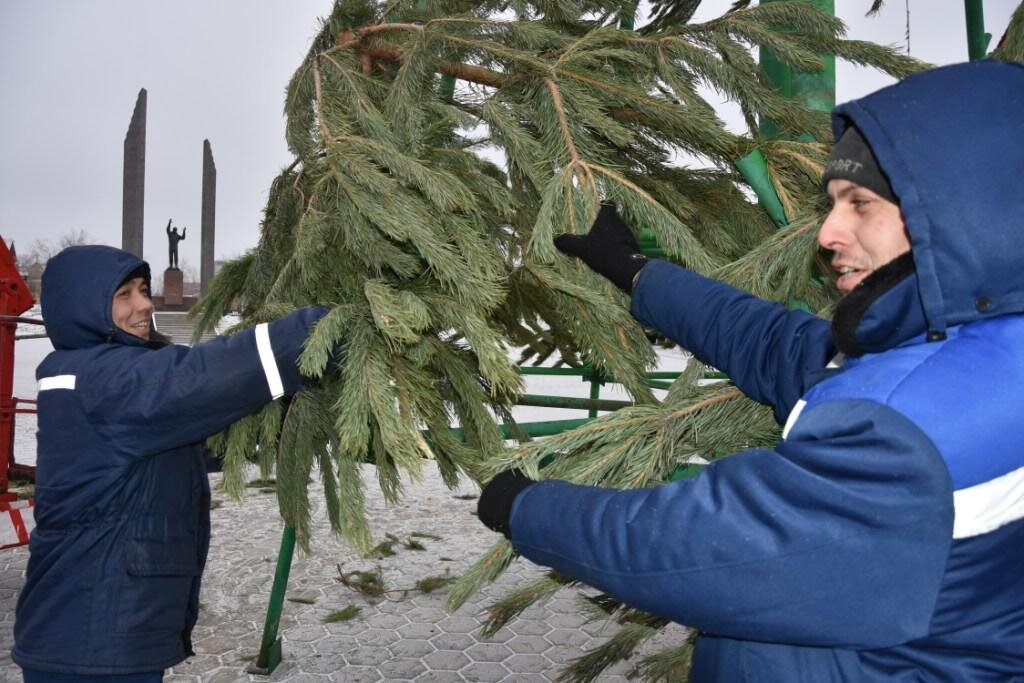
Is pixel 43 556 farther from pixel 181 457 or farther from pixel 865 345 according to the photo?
pixel 865 345

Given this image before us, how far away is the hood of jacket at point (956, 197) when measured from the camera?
0.86 metres

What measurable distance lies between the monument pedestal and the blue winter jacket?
514 inches

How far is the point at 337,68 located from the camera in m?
2.02

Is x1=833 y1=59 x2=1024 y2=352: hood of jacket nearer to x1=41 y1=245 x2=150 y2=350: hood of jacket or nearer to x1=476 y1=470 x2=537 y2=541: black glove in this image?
x1=476 y1=470 x2=537 y2=541: black glove

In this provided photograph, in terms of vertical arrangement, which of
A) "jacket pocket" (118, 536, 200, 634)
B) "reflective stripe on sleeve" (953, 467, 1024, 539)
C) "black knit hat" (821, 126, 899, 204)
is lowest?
"jacket pocket" (118, 536, 200, 634)

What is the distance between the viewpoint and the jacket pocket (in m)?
1.97

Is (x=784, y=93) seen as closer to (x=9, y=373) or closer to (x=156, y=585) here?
(x=156, y=585)

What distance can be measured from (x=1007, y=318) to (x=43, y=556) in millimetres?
2191

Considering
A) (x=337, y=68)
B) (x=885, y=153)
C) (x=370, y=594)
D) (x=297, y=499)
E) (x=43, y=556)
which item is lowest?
(x=370, y=594)

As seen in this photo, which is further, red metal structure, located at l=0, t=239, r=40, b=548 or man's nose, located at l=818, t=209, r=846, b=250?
red metal structure, located at l=0, t=239, r=40, b=548

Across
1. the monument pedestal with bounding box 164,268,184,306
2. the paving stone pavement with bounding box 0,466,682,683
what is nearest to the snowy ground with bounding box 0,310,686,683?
the paving stone pavement with bounding box 0,466,682,683

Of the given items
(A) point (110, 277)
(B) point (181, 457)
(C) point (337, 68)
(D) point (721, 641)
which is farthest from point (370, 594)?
(D) point (721, 641)

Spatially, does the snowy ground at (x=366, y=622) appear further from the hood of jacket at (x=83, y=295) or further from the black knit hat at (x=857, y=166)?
the black knit hat at (x=857, y=166)

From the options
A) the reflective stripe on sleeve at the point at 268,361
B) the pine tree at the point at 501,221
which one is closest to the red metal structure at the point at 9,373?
the pine tree at the point at 501,221
